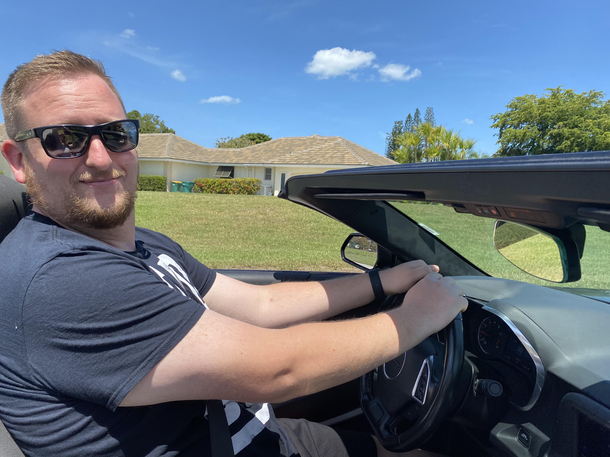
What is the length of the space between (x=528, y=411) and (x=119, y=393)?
1433 mm

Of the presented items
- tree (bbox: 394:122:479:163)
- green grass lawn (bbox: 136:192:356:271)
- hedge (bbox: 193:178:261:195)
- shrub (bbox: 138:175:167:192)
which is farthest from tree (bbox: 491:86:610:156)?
shrub (bbox: 138:175:167:192)

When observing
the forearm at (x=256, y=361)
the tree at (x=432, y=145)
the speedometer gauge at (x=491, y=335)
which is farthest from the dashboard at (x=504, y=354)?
the tree at (x=432, y=145)

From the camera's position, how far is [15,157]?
148 cm

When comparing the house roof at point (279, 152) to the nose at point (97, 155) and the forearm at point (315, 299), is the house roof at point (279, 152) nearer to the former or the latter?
the forearm at point (315, 299)

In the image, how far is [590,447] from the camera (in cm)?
130

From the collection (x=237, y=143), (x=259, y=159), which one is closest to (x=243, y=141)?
(x=237, y=143)

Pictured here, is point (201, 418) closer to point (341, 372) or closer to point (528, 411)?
point (341, 372)

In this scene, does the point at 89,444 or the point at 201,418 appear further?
the point at 201,418

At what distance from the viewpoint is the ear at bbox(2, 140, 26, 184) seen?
146cm

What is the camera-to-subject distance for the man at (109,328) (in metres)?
1.05

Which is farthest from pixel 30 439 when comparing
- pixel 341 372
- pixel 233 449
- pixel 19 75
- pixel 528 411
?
pixel 528 411

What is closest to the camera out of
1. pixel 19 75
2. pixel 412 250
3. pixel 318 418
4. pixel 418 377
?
pixel 19 75

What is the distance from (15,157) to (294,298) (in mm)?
1357

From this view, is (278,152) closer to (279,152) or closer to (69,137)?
(279,152)
